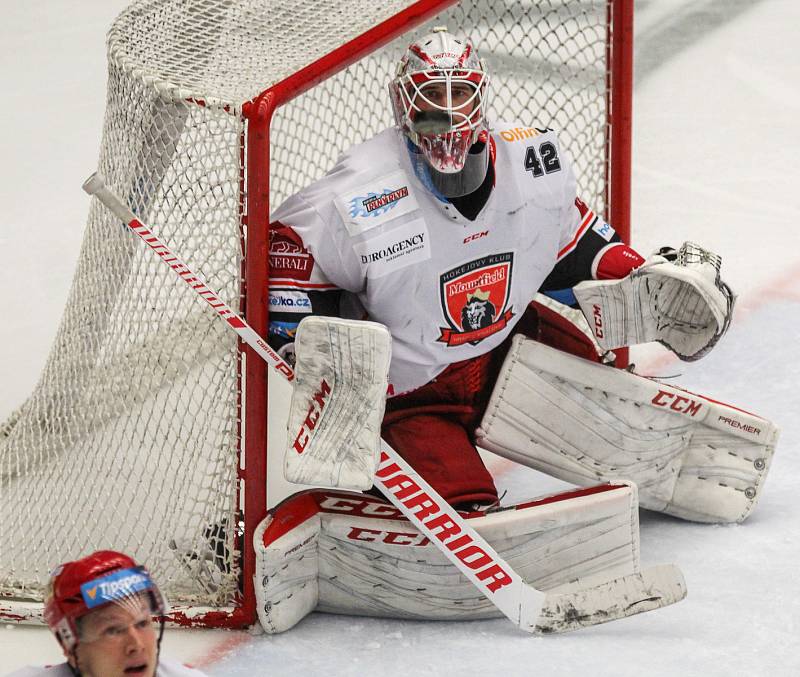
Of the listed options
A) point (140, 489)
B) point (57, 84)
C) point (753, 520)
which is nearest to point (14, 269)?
point (57, 84)

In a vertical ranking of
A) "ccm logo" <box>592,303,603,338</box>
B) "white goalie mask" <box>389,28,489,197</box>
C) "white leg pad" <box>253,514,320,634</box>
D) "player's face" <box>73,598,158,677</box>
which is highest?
"white goalie mask" <box>389,28,489,197</box>

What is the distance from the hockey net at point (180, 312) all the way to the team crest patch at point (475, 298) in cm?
35

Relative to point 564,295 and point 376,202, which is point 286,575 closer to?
point 376,202

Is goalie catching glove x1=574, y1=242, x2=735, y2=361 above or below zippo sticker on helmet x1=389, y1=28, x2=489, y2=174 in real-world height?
below

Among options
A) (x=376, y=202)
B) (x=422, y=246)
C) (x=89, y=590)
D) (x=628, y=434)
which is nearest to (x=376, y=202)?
(x=376, y=202)

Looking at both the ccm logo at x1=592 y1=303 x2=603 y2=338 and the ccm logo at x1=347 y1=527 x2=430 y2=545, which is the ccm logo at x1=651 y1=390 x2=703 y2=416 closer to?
the ccm logo at x1=592 y1=303 x2=603 y2=338

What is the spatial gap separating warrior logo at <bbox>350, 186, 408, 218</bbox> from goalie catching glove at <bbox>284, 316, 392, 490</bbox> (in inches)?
8.2

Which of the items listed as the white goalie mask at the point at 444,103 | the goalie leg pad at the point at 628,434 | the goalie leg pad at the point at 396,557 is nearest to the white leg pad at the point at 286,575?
the goalie leg pad at the point at 396,557

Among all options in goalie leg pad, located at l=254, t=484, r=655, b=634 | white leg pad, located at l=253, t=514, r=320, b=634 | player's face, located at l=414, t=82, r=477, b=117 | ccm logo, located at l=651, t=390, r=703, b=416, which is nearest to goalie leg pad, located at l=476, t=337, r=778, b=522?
ccm logo, located at l=651, t=390, r=703, b=416

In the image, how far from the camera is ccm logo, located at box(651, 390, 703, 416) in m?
3.22

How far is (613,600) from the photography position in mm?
2873

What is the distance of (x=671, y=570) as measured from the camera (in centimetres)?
290

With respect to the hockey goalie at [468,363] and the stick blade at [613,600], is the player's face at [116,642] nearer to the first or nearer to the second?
the hockey goalie at [468,363]

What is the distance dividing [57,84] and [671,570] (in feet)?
10.1
